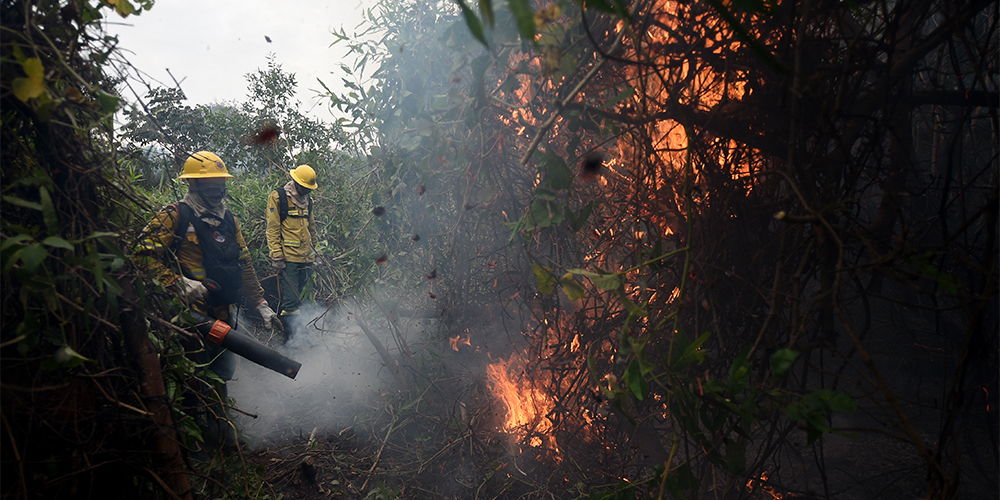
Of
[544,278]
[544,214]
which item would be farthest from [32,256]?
[544,214]

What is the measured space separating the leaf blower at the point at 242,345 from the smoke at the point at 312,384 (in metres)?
Result: 1.86

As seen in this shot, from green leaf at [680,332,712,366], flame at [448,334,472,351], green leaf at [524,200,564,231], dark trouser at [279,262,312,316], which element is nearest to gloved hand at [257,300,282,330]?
dark trouser at [279,262,312,316]

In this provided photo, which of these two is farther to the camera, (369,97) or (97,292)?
(369,97)

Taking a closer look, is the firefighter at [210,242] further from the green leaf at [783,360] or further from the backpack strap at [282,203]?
the green leaf at [783,360]

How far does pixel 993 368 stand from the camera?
6.05 feet

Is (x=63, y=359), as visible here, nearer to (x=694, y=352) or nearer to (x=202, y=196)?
(x=694, y=352)

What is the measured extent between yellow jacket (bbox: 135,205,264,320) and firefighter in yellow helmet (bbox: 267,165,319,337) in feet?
2.35

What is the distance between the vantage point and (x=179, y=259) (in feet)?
12.6

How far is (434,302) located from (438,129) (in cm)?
223

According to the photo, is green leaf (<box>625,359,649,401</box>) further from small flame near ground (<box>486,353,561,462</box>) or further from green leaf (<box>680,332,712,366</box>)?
small flame near ground (<box>486,353,561,462</box>)

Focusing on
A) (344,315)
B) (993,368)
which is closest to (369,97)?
(344,315)

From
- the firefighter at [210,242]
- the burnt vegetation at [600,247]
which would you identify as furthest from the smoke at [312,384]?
the firefighter at [210,242]

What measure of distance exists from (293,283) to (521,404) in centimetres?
347

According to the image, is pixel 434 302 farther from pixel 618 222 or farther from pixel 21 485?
pixel 21 485
